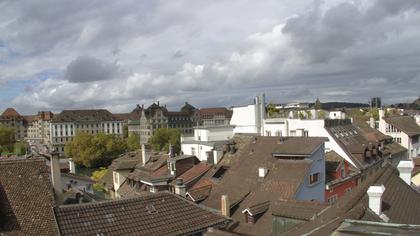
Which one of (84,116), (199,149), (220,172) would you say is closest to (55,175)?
(220,172)

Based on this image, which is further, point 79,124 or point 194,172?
point 79,124

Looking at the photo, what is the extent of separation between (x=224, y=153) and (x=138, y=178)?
8392 millimetres

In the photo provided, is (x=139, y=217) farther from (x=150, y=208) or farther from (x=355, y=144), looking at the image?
(x=355, y=144)

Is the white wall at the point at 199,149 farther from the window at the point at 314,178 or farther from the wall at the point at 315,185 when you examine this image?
the window at the point at 314,178

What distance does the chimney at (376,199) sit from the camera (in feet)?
38.1

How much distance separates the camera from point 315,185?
3197 centimetres

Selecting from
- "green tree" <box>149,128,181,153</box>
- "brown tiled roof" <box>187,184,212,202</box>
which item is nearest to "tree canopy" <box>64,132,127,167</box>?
"green tree" <box>149,128,181,153</box>

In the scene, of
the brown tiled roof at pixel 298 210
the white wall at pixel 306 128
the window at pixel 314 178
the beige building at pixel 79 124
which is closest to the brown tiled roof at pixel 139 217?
the brown tiled roof at pixel 298 210

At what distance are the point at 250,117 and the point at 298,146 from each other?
20297 mm

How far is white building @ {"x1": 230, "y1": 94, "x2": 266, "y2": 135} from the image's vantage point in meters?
51.8

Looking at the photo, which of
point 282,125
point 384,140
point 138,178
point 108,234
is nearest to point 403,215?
point 108,234

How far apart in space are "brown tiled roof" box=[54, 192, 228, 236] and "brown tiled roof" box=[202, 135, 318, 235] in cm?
617

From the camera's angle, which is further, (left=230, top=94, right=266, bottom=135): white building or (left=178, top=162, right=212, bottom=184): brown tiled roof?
(left=230, top=94, right=266, bottom=135): white building

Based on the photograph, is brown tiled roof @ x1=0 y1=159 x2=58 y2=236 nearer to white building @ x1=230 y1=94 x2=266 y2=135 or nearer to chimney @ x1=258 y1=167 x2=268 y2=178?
chimney @ x1=258 y1=167 x2=268 y2=178
